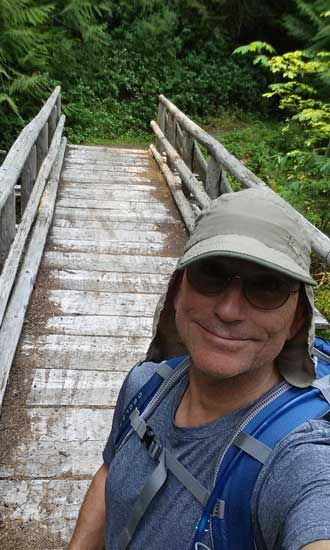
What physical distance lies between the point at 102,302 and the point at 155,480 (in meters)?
2.94

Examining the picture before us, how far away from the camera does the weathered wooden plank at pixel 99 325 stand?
3.69 meters

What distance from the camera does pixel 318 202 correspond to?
5754 millimetres

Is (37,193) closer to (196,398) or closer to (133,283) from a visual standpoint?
(133,283)

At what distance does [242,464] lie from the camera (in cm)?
106

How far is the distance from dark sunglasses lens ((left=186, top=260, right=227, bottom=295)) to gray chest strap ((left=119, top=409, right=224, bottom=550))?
1.12ft

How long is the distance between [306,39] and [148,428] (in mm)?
14115

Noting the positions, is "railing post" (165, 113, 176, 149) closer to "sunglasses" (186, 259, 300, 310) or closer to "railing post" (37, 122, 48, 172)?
"railing post" (37, 122, 48, 172)

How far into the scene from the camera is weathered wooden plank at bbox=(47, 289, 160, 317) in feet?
13.0

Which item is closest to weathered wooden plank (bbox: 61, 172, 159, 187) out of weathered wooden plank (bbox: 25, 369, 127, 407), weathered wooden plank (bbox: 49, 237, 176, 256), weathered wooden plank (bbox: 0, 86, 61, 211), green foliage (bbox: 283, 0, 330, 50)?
weathered wooden plank (bbox: 0, 86, 61, 211)

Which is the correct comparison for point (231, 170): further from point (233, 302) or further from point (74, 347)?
point (233, 302)

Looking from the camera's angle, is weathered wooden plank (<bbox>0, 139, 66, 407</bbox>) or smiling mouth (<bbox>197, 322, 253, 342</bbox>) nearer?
smiling mouth (<bbox>197, 322, 253, 342</bbox>)

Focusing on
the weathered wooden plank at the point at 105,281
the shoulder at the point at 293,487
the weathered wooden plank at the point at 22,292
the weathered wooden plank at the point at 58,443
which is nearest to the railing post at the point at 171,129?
the weathered wooden plank at the point at 22,292

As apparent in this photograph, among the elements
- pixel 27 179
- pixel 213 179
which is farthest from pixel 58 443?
pixel 27 179

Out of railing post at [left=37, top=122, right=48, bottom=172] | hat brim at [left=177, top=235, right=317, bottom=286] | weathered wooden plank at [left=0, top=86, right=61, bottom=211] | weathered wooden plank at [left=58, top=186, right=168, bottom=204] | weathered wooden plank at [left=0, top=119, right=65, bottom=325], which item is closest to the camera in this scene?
hat brim at [left=177, top=235, right=317, bottom=286]
